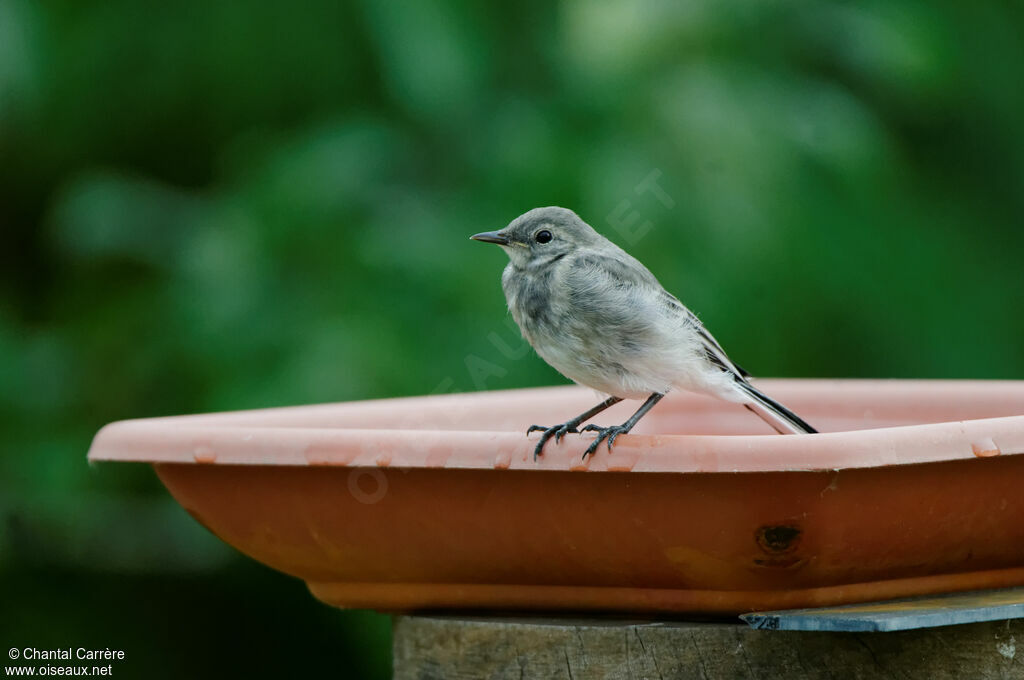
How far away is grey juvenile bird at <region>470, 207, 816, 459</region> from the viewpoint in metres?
2.79

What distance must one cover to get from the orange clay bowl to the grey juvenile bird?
402mm

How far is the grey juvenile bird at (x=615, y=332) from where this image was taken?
9.16 ft

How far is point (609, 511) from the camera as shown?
2.19 m

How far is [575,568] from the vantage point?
2.31 meters

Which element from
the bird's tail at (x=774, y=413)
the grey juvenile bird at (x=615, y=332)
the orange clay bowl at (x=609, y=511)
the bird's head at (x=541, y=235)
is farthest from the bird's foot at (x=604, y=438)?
the bird's head at (x=541, y=235)

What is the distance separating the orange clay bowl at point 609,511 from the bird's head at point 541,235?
1010 mm

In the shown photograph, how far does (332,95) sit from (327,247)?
0.73 m

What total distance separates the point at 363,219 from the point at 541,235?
0.93 m

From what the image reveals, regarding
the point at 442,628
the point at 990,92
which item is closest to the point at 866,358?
the point at 990,92

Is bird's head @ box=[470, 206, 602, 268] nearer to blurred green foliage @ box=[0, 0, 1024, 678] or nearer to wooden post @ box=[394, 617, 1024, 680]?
blurred green foliage @ box=[0, 0, 1024, 678]

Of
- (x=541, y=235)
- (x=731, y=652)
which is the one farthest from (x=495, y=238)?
(x=731, y=652)

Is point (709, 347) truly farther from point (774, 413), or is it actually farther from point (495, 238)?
point (495, 238)

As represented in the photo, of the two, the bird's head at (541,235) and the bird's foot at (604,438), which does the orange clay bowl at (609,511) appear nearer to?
the bird's foot at (604,438)

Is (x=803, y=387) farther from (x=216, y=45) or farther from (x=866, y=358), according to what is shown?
(x=216, y=45)
